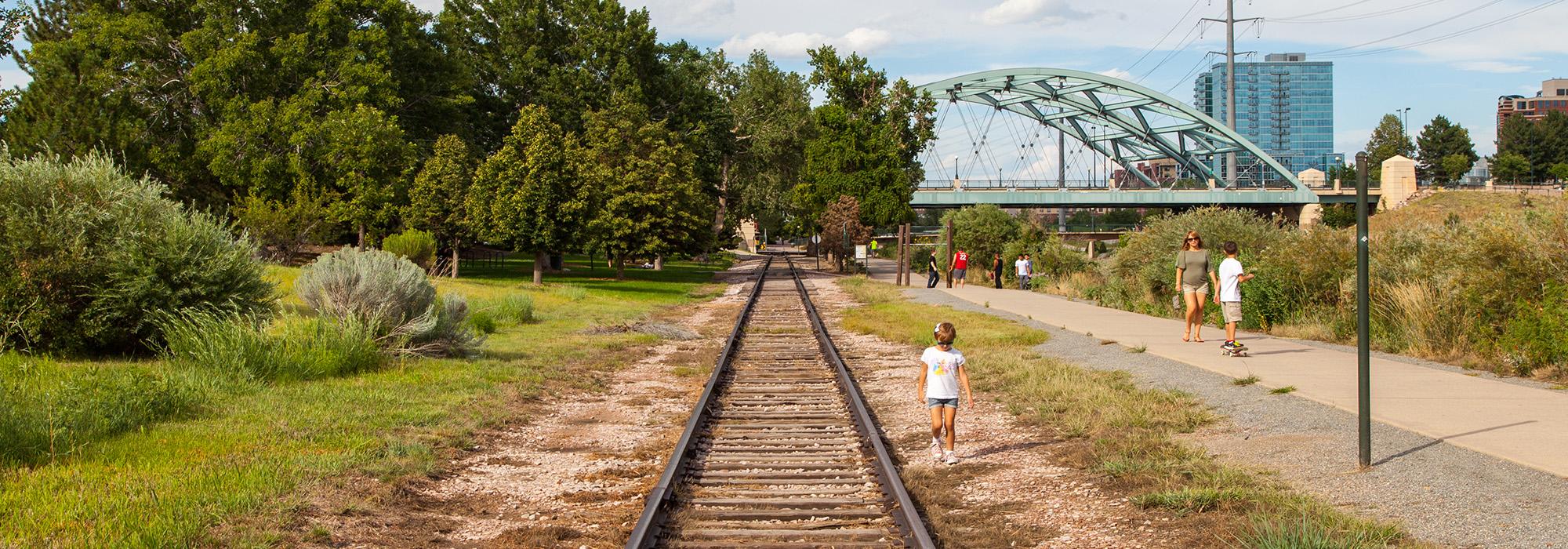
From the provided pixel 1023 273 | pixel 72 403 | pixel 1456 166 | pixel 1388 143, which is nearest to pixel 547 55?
pixel 1023 273

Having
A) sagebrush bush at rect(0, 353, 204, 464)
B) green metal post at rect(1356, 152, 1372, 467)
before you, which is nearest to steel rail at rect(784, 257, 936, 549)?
green metal post at rect(1356, 152, 1372, 467)

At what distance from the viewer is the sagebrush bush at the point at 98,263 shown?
1265cm

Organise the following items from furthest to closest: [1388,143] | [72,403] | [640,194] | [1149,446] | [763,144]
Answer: [1388,143]
[763,144]
[640,194]
[72,403]
[1149,446]

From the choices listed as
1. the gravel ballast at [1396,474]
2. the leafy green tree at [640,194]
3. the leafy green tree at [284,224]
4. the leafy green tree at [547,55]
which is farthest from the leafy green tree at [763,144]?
the gravel ballast at [1396,474]

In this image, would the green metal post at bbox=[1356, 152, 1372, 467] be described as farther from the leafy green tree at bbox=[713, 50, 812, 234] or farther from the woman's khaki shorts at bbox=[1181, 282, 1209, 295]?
the leafy green tree at bbox=[713, 50, 812, 234]

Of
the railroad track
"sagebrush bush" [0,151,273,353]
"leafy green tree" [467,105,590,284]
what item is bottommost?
the railroad track

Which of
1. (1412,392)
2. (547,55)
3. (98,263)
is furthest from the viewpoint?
(547,55)

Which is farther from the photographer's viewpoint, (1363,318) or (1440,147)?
(1440,147)

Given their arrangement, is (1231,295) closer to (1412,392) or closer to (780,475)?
(1412,392)

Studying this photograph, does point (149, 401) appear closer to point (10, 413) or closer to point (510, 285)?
point (10, 413)

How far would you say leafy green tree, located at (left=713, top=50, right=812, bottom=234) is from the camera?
63.2 metres

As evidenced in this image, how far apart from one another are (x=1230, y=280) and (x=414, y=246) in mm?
25434

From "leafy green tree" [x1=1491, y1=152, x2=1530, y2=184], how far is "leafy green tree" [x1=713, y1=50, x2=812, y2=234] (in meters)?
95.2

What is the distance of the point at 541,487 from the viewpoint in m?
8.08
